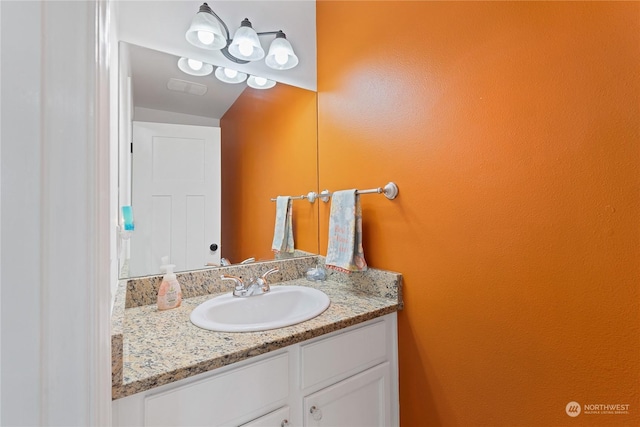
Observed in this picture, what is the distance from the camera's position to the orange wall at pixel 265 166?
1425 millimetres

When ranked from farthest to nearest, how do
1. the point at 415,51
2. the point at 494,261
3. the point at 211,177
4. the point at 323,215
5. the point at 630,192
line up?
the point at 323,215 < the point at 211,177 < the point at 415,51 < the point at 494,261 < the point at 630,192

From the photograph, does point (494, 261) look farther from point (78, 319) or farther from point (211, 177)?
point (211, 177)

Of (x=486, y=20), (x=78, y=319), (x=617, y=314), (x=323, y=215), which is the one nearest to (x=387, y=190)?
(x=323, y=215)

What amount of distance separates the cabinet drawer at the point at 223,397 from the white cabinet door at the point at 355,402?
142 mm

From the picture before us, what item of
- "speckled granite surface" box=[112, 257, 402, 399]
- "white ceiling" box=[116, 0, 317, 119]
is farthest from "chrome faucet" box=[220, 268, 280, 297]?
"white ceiling" box=[116, 0, 317, 119]

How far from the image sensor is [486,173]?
36.1 inches

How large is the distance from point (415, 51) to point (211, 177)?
40.9 inches

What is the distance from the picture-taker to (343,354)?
1.00 m

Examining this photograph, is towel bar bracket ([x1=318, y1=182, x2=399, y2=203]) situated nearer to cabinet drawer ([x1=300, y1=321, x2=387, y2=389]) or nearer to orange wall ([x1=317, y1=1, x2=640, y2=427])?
orange wall ([x1=317, y1=1, x2=640, y2=427])

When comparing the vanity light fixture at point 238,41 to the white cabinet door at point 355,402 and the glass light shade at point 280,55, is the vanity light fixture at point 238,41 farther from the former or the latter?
the white cabinet door at point 355,402

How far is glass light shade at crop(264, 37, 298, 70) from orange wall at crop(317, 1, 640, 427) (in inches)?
16.6

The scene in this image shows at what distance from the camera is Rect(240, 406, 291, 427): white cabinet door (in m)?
0.81

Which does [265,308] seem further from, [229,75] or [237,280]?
[229,75]

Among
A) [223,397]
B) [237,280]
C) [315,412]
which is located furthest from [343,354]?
[237,280]
